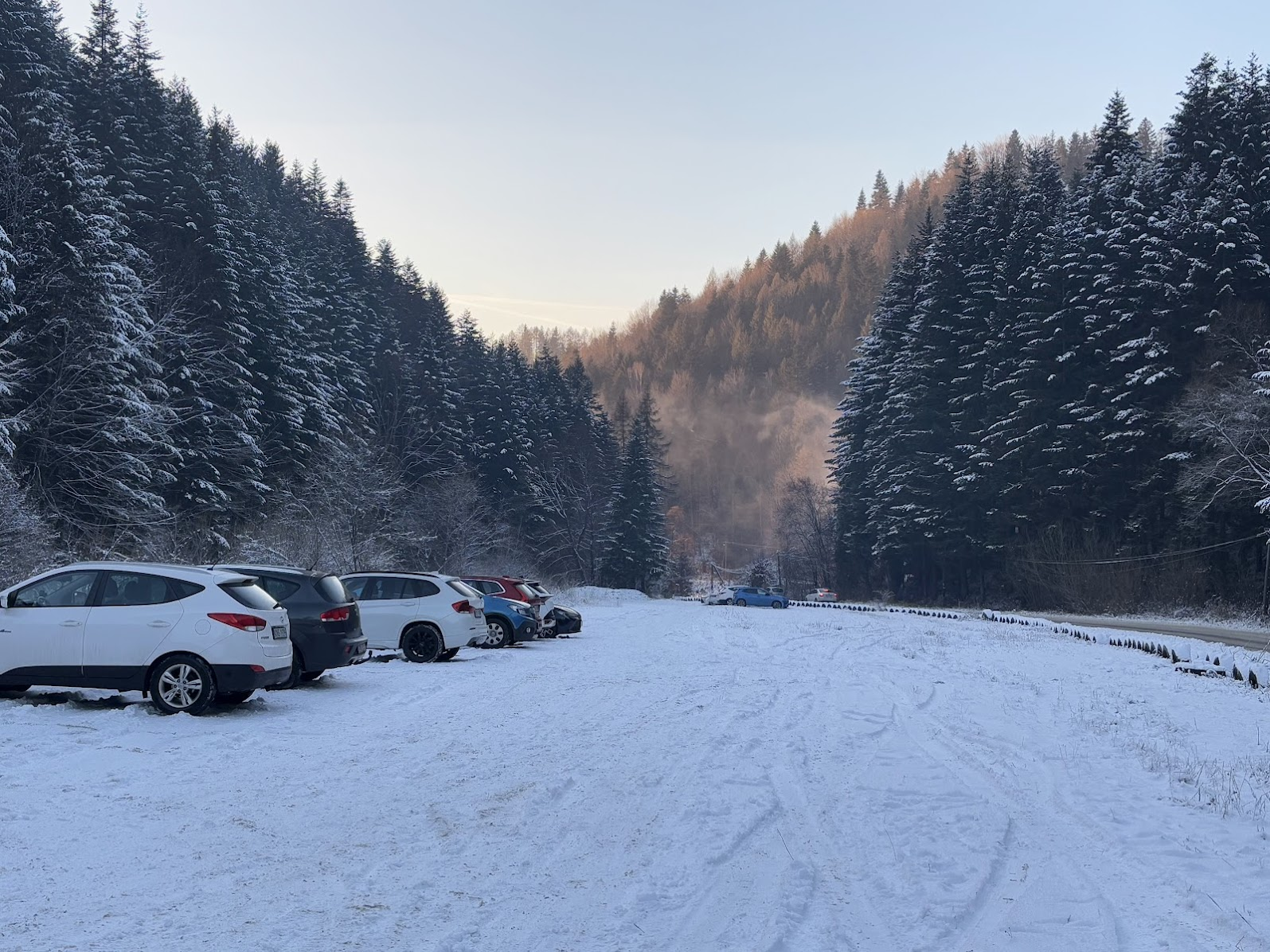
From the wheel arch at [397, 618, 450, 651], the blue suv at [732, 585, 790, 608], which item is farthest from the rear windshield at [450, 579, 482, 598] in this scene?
the blue suv at [732, 585, 790, 608]

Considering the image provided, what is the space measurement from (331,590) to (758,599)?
47.4 meters

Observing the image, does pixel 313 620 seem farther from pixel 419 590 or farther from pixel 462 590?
pixel 462 590

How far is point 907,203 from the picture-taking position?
184 metres

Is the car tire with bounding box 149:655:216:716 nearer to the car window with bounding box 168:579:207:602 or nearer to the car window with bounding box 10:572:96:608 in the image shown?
the car window with bounding box 168:579:207:602

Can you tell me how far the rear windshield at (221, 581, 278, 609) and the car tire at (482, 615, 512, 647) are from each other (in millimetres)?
10580

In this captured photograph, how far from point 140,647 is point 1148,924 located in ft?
33.2

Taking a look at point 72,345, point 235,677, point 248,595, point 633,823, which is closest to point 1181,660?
point 633,823

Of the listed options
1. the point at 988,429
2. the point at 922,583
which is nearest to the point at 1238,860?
the point at 988,429

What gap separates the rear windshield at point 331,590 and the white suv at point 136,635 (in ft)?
9.14

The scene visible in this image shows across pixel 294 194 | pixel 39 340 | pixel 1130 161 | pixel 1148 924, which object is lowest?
pixel 1148 924

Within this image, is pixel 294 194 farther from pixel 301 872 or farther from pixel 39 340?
pixel 301 872

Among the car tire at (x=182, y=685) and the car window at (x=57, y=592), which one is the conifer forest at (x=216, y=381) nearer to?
the car window at (x=57, y=592)

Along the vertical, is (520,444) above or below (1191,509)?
above

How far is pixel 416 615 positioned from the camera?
18438mm
